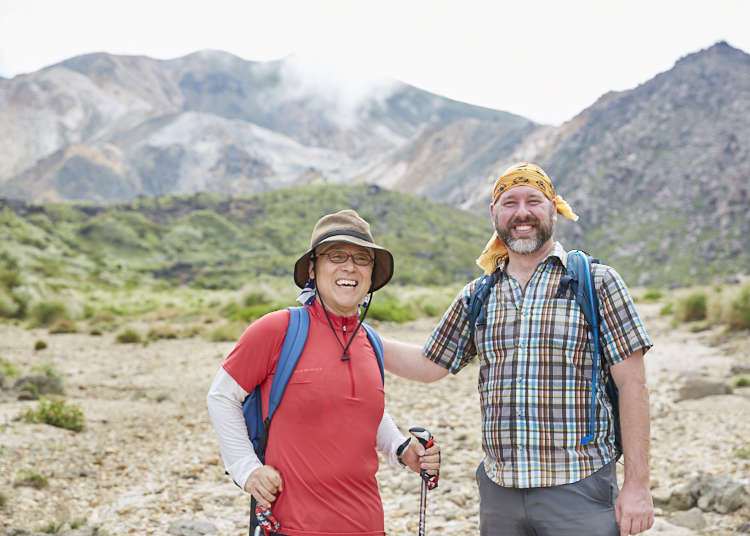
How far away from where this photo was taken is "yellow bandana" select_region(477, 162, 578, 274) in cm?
286

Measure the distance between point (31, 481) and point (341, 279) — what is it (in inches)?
196

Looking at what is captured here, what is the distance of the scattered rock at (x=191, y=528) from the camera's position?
5.02 m

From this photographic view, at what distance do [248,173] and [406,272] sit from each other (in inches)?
5509

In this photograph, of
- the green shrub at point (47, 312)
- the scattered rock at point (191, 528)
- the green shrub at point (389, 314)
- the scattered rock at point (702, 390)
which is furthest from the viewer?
the green shrub at point (389, 314)

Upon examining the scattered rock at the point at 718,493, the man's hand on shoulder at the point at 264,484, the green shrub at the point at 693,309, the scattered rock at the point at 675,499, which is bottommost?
the scattered rock at the point at 675,499

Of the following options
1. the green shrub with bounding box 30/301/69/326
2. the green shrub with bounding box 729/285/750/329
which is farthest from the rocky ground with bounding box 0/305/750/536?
the green shrub with bounding box 30/301/69/326

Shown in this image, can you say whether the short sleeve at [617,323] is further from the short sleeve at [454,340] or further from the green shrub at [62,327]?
the green shrub at [62,327]

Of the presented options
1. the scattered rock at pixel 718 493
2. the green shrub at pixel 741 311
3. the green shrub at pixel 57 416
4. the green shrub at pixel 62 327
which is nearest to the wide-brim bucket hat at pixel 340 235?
the scattered rock at pixel 718 493

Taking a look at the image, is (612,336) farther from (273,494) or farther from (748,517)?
(748,517)

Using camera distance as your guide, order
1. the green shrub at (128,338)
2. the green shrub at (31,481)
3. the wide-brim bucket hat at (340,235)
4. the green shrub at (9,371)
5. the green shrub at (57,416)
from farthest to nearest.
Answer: the green shrub at (128,338)
the green shrub at (9,371)
the green shrub at (57,416)
the green shrub at (31,481)
the wide-brim bucket hat at (340,235)

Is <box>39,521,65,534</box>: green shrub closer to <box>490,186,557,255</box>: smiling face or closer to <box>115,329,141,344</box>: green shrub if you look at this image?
<box>490,186,557,255</box>: smiling face

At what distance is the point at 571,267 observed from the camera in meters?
2.70

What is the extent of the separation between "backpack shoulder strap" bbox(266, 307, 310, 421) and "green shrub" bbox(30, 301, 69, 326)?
20698 millimetres

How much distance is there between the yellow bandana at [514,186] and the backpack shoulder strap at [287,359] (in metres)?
0.89
